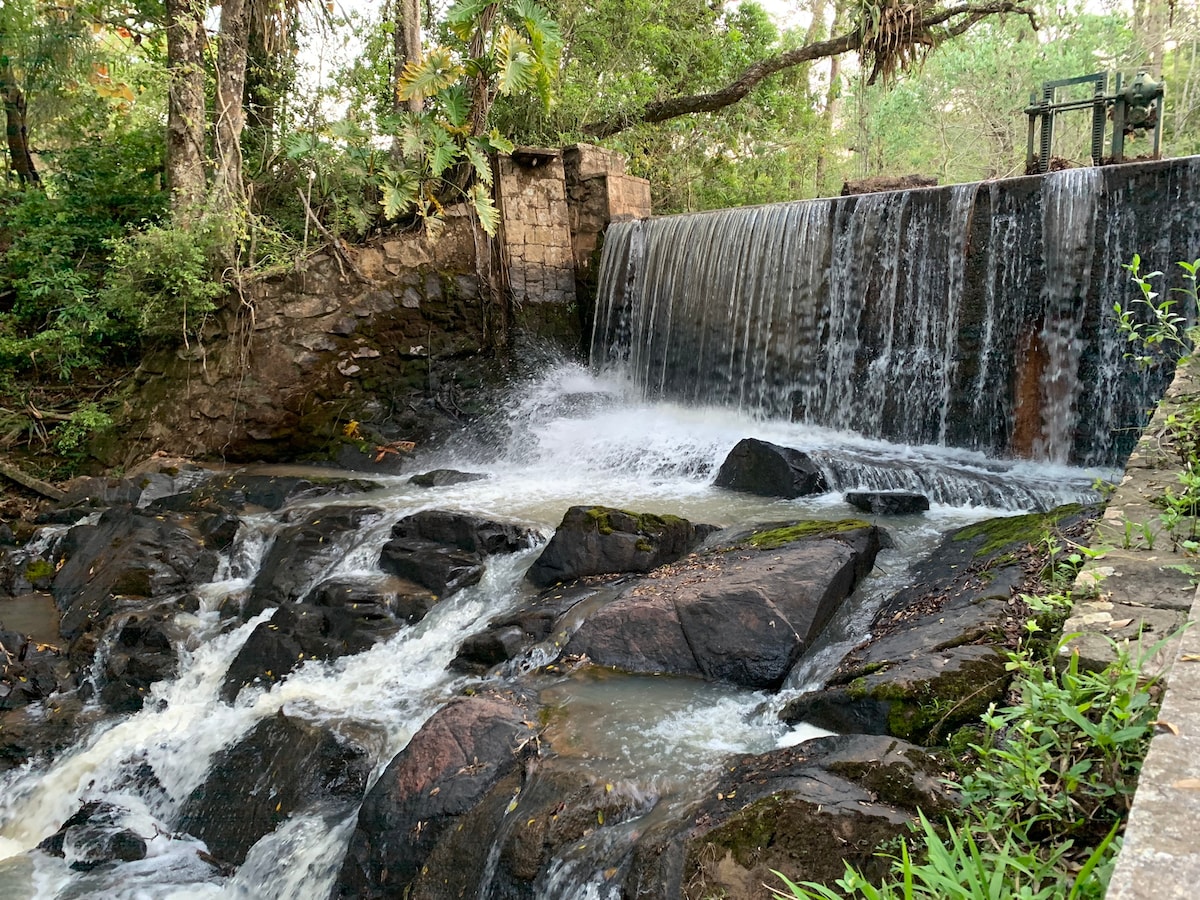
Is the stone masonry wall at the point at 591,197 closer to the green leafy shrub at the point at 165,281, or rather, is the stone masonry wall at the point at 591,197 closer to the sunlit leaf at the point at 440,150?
the sunlit leaf at the point at 440,150

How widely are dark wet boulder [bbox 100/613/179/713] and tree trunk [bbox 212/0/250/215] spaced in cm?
578

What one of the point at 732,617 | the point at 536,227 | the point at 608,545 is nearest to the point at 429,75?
the point at 536,227

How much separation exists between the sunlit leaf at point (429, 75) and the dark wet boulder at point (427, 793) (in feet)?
27.6

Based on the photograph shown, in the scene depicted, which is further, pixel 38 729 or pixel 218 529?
pixel 218 529

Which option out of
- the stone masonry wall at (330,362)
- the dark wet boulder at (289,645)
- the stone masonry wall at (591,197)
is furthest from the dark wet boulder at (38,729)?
the stone masonry wall at (591,197)

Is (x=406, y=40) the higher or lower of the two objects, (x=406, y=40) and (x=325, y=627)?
the higher

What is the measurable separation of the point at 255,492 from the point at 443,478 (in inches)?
71.5

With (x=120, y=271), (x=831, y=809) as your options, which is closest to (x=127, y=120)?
(x=120, y=271)

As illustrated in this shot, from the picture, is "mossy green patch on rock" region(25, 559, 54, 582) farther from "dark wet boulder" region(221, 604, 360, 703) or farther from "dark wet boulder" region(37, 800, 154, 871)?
"dark wet boulder" region(37, 800, 154, 871)

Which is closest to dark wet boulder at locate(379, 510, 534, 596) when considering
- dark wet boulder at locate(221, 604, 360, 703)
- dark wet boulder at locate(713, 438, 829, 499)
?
dark wet boulder at locate(221, 604, 360, 703)

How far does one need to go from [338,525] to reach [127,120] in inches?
353

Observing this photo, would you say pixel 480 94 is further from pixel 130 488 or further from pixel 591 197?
pixel 130 488

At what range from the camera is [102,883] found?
13.0 feet

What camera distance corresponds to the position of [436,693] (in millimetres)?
4773
